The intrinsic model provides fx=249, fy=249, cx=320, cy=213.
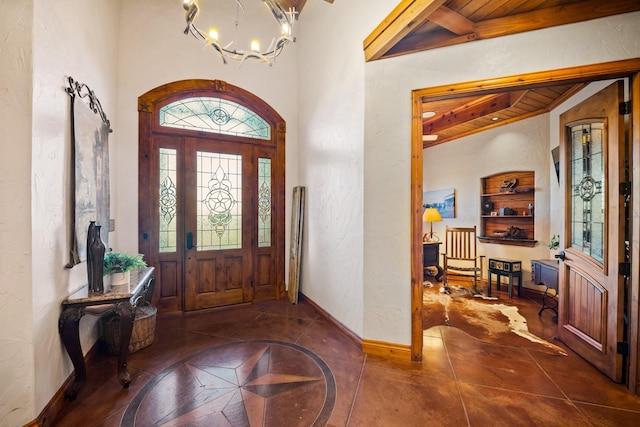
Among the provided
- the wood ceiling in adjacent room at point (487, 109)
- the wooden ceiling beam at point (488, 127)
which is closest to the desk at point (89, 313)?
the wood ceiling in adjacent room at point (487, 109)

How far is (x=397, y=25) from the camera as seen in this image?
2.05 meters

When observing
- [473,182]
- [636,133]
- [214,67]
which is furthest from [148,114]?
[473,182]

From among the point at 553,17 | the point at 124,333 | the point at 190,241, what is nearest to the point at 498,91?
the point at 553,17

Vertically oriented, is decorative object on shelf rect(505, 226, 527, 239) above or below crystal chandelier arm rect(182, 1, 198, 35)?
below

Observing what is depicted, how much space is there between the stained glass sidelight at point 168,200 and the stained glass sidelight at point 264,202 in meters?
1.19

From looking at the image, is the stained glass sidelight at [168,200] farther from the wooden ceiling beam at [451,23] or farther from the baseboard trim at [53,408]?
the wooden ceiling beam at [451,23]

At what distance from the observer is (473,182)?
5.34 m

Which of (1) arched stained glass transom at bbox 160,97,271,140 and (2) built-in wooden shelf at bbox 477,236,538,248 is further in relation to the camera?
(2) built-in wooden shelf at bbox 477,236,538,248

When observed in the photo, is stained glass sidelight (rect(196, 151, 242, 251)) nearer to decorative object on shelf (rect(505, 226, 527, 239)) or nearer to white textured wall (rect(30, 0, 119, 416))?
white textured wall (rect(30, 0, 119, 416))

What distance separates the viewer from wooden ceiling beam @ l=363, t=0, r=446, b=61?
1824mm

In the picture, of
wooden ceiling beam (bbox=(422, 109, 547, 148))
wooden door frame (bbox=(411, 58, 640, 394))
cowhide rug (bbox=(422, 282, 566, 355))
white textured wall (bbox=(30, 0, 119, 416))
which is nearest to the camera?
white textured wall (bbox=(30, 0, 119, 416))

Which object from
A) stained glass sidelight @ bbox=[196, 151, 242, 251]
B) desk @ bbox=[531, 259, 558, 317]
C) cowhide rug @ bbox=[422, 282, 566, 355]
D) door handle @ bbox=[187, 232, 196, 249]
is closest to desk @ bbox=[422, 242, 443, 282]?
cowhide rug @ bbox=[422, 282, 566, 355]

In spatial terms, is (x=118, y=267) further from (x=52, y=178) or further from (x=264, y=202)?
(x=264, y=202)

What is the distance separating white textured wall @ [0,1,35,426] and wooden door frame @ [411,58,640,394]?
9.04 feet
